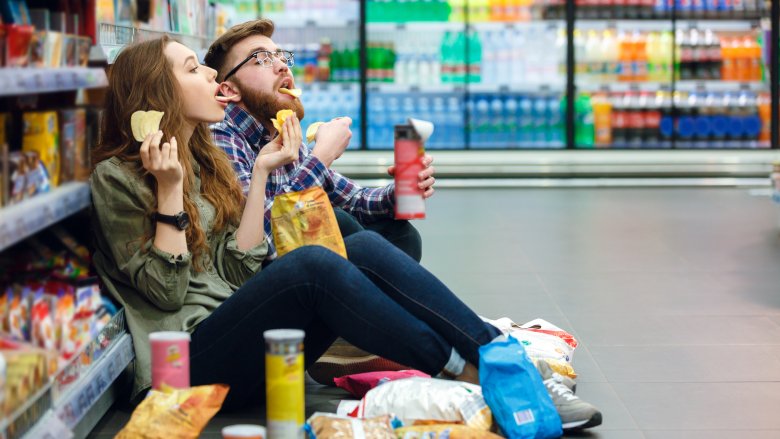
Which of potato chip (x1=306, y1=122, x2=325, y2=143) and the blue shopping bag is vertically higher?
potato chip (x1=306, y1=122, x2=325, y2=143)

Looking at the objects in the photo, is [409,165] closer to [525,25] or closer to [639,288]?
[639,288]

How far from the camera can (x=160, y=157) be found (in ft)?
8.15

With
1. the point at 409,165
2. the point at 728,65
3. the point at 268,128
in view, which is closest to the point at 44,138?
the point at 409,165

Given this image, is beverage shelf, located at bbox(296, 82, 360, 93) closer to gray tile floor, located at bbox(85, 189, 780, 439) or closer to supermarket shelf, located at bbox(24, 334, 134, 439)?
gray tile floor, located at bbox(85, 189, 780, 439)

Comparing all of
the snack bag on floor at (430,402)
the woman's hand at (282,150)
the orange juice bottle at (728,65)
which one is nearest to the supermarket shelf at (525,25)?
the orange juice bottle at (728,65)

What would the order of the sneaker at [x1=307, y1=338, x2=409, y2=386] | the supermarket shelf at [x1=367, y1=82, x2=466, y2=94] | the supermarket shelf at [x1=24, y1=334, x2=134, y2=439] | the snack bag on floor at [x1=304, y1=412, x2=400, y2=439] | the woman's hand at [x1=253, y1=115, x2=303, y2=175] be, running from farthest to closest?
1. the supermarket shelf at [x1=367, y1=82, x2=466, y2=94]
2. the sneaker at [x1=307, y1=338, x2=409, y2=386]
3. the woman's hand at [x1=253, y1=115, x2=303, y2=175]
4. the snack bag on floor at [x1=304, y1=412, x2=400, y2=439]
5. the supermarket shelf at [x1=24, y1=334, x2=134, y2=439]

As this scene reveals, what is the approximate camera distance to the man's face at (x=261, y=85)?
3283 millimetres

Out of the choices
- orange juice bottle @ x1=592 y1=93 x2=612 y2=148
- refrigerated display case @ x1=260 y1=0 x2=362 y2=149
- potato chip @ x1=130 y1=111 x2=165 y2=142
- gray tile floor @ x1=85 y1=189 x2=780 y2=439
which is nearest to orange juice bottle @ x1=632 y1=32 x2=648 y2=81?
orange juice bottle @ x1=592 y1=93 x2=612 y2=148

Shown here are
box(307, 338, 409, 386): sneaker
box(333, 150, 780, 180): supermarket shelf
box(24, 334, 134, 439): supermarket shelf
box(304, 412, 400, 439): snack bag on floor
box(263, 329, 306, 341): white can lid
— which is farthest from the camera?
box(333, 150, 780, 180): supermarket shelf

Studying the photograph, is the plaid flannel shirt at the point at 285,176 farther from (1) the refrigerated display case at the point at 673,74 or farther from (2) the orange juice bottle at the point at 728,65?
(2) the orange juice bottle at the point at 728,65

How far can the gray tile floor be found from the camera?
2.96m

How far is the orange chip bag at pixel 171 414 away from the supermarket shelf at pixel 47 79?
25.4 inches

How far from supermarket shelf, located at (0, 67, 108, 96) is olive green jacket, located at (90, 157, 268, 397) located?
0.79 feet

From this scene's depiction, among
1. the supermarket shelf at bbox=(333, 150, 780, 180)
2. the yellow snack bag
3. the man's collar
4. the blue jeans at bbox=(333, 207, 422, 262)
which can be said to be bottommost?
the supermarket shelf at bbox=(333, 150, 780, 180)
